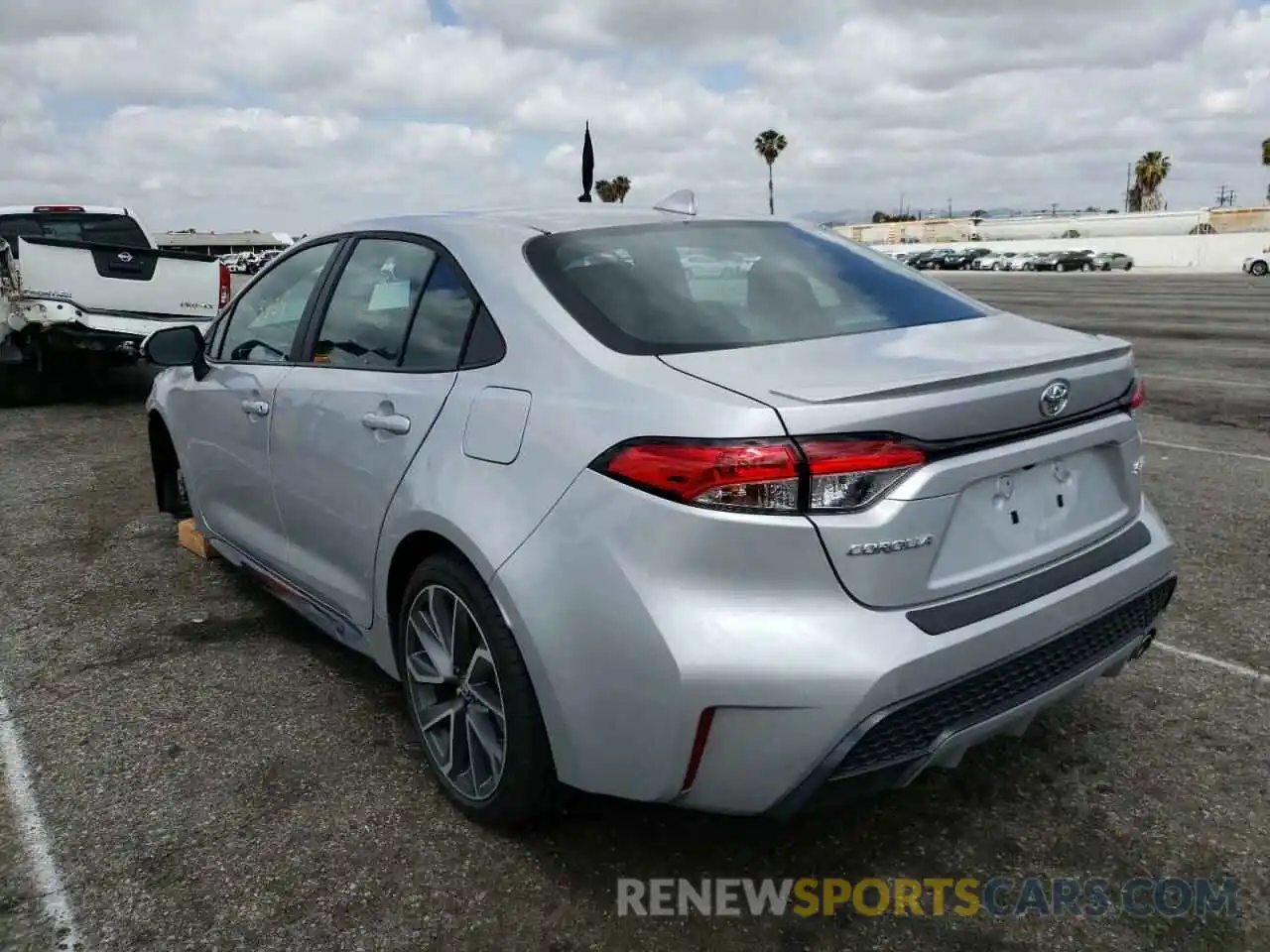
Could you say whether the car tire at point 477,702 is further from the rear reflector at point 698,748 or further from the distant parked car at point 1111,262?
the distant parked car at point 1111,262

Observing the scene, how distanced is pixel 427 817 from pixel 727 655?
1.23 m

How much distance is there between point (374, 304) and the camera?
3320 mm

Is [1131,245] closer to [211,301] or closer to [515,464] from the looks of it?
[211,301]

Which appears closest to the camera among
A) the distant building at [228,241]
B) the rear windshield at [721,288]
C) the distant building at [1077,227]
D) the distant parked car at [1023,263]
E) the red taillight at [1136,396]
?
the rear windshield at [721,288]

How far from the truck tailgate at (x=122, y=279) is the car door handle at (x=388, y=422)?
7.86m

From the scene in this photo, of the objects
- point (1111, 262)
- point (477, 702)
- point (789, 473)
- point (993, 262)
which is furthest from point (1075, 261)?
point (789, 473)

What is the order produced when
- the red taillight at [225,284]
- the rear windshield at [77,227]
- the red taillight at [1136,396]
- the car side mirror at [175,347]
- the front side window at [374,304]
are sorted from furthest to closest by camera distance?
the rear windshield at [77,227], the red taillight at [225,284], the car side mirror at [175,347], the front side window at [374,304], the red taillight at [1136,396]

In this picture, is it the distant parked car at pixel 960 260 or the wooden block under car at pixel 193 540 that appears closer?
the wooden block under car at pixel 193 540

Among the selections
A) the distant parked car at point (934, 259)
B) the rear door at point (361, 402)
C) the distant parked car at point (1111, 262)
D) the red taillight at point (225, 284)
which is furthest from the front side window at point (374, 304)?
the distant parked car at point (934, 259)

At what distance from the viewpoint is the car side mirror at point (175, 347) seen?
420 cm
